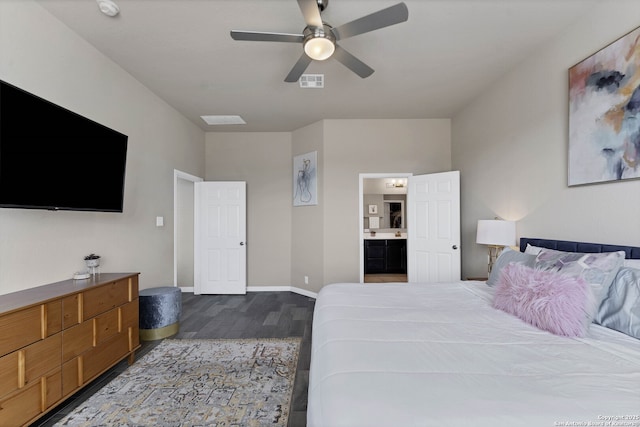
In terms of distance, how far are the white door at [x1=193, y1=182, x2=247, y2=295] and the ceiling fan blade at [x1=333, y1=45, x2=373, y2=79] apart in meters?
3.09

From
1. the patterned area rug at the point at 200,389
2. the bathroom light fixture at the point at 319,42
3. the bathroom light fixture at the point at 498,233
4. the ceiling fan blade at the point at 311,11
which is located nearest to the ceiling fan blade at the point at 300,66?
the bathroom light fixture at the point at 319,42

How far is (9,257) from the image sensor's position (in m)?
1.88

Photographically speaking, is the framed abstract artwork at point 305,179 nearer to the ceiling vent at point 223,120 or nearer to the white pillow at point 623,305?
the ceiling vent at point 223,120

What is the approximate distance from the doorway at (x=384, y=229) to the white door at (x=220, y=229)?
108 inches

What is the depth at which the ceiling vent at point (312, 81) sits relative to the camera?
3.13m

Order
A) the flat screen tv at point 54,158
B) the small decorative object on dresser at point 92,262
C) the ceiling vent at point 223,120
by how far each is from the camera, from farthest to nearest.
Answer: the ceiling vent at point 223,120
the small decorative object on dresser at point 92,262
the flat screen tv at point 54,158

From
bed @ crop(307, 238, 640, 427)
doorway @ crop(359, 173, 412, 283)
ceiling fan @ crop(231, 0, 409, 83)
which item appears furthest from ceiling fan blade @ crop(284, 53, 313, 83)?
doorway @ crop(359, 173, 412, 283)

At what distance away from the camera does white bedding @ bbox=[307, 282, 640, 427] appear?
843mm

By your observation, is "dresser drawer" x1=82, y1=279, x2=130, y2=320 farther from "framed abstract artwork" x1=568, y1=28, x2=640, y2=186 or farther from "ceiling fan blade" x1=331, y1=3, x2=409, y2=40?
"framed abstract artwork" x1=568, y1=28, x2=640, y2=186

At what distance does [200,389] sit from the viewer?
2.11 metres

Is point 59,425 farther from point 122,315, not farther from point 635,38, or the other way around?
point 635,38

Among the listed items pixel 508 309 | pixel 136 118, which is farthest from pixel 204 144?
pixel 508 309

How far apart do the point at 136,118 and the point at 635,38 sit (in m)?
4.31

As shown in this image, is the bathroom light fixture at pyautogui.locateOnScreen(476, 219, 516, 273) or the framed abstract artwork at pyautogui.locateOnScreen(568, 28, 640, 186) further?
the bathroom light fixture at pyautogui.locateOnScreen(476, 219, 516, 273)
